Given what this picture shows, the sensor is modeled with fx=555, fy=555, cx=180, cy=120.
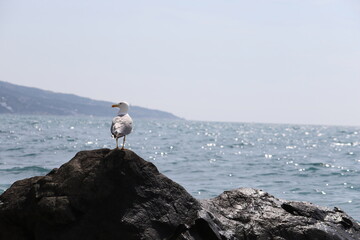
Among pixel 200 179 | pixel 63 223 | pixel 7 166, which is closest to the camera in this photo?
pixel 63 223

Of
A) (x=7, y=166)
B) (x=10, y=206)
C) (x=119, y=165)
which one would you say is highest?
(x=119, y=165)

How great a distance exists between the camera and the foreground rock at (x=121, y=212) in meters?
8.34

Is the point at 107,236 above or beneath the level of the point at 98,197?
beneath

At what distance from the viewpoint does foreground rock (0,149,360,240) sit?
8.34 m

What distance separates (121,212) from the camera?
8461 millimetres

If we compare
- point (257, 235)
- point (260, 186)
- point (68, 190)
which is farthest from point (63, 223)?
point (260, 186)

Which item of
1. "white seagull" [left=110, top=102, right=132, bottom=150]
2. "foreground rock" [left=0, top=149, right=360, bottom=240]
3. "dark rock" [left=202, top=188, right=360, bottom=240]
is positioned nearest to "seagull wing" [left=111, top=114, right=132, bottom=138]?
"white seagull" [left=110, top=102, right=132, bottom=150]

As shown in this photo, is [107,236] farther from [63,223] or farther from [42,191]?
[42,191]

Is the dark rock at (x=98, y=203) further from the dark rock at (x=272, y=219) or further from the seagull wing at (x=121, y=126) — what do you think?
the dark rock at (x=272, y=219)

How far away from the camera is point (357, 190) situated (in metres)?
22.0

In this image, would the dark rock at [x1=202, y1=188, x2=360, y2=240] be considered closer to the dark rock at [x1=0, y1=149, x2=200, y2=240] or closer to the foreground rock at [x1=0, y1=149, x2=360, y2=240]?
the foreground rock at [x1=0, y1=149, x2=360, y2=240]

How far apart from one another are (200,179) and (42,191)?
1541cm

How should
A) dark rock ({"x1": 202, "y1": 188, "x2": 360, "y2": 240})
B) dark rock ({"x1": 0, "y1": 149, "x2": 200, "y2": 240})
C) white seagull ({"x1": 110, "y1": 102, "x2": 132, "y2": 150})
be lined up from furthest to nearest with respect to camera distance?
white seagull ({"x1": 110, "y1": 102, "x2": 132, "y2": 150}) → dark rock ({"x1": 202, "y1": 188, "x2": 360, "y2": 240}) → dark rock ({"x1": 0, "y1": 149, "x2": 200, "y2": 240})

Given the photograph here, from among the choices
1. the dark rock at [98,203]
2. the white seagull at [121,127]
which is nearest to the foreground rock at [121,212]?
the dark rock at [98,203]
